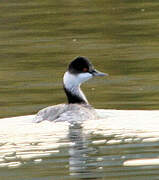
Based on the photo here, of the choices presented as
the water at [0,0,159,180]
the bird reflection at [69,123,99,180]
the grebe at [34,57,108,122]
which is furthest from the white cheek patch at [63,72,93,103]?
the bird reflection at [69,123,99,180]

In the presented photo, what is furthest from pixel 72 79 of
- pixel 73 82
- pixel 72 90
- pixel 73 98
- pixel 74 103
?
pixel 74 103

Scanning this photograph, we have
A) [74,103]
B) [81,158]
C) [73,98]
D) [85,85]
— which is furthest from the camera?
[85,85]

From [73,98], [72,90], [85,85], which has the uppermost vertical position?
[72,90]

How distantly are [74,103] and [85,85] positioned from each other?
3222 mm

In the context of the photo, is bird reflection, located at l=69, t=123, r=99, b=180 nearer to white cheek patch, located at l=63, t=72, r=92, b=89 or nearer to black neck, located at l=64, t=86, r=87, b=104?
black neck, located at l=64, t=86, r=87, b=104

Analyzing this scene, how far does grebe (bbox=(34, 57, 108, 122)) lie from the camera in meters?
17.3

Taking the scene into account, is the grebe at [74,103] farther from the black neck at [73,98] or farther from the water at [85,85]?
the water at [85,85]

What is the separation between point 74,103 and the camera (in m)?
18.7

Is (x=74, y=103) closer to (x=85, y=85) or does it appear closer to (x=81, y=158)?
(x=85, y=85)

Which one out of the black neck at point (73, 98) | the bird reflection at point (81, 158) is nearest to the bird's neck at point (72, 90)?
the black neck at point (73, 98)

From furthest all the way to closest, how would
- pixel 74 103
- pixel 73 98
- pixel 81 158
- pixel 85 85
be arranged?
pixel 85 85, pixel 73 98, pixel 74 103, pixel 81 158

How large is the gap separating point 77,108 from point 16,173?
15.1ft

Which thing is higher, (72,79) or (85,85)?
(72,79)

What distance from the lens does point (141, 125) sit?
1595 centimetres
